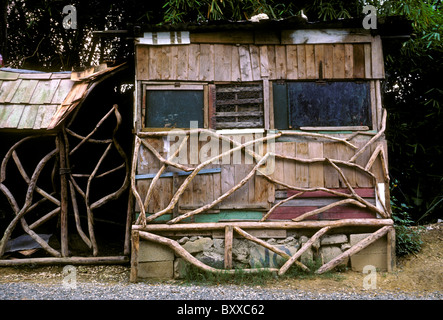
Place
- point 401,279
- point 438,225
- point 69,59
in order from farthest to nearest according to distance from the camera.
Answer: point 69,59 → point 438,225 → point 401,279

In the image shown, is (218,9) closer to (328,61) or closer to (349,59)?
(328,61)

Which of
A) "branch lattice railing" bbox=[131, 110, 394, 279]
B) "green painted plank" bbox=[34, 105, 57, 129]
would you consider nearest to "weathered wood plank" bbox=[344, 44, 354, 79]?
"branch lattice railing" bbox=[131, 110, 394, 279]

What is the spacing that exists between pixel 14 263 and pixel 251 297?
3.93 metres

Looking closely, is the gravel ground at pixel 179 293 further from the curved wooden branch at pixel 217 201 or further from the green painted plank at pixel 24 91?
the green painted plank at pixel 24 91

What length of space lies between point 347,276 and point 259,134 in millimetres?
2439

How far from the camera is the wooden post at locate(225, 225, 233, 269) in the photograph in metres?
5.01

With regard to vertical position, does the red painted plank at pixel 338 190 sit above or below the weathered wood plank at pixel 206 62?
below

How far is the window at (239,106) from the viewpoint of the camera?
5.36 metres

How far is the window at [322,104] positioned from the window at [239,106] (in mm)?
274

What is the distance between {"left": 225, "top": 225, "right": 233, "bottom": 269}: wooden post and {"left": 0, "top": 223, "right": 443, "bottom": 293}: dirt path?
62 centimetres

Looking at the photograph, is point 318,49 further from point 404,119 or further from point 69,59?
point 69,59

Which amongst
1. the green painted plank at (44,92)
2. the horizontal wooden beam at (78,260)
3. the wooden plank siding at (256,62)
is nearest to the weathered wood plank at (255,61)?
the wooden plank siding at (256,62)

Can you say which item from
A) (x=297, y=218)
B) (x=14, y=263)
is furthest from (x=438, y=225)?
(x=14, y=263)

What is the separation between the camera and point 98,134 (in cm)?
716
